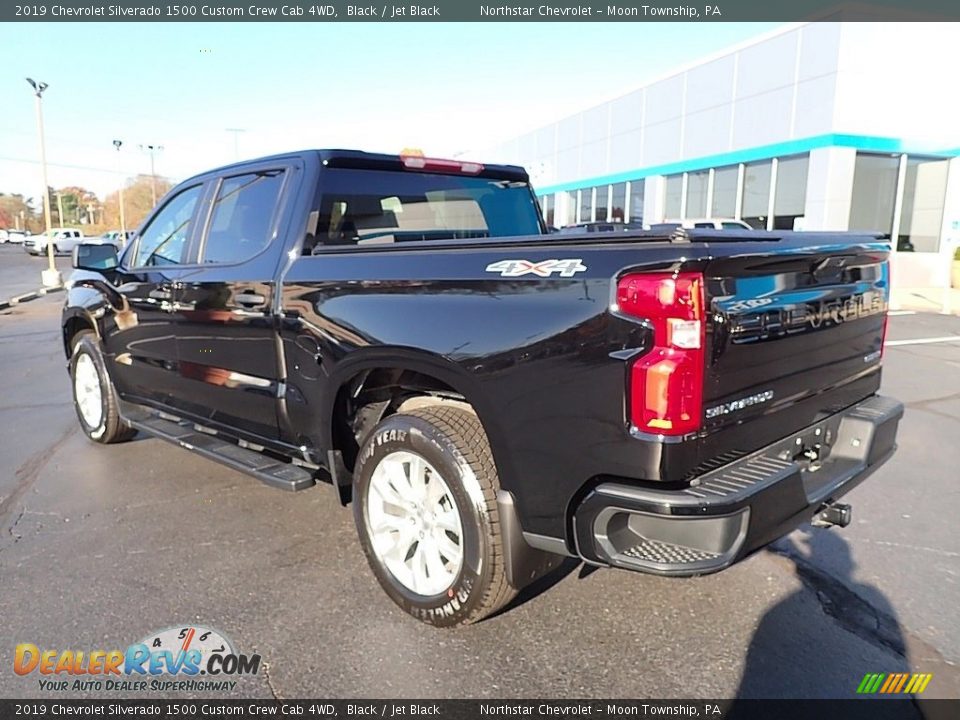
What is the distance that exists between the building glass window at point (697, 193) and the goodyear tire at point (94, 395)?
1919 cm

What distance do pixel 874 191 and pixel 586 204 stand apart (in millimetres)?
12197

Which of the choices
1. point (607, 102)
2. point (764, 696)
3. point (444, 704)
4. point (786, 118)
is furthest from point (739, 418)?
point (607, 102)

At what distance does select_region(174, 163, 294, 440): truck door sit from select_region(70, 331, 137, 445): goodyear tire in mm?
1298

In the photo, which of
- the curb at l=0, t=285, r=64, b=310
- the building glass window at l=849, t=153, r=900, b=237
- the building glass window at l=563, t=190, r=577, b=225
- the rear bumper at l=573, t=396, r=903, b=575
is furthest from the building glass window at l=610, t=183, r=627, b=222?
the rear bumper at l=573, t=396, r=903, b=575

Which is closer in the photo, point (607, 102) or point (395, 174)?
point (395, 174)

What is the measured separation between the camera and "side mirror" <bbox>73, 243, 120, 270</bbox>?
4.80 meters

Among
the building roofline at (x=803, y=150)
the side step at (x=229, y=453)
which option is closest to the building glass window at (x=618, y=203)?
the building roofline at (x=803, y=150)

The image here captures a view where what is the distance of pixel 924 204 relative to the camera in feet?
60.6

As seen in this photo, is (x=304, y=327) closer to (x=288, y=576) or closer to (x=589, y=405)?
(x=288, y=576)

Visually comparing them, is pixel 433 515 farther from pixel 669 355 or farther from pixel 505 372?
pixel 669 355

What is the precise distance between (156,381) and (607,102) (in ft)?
80.2

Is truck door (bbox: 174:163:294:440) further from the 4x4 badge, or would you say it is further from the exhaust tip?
the exhaust tip

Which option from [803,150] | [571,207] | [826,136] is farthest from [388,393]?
[571,207]

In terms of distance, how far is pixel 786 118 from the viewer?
58.6ft
